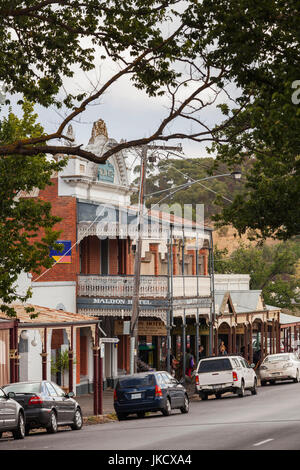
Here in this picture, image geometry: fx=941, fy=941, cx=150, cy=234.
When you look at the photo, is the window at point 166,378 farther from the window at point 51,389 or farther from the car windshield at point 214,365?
the car windshield at point 214,365

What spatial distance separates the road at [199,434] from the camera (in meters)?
17.1

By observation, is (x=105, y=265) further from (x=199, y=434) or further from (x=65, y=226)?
(x=199, y=434)

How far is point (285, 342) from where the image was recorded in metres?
64.1

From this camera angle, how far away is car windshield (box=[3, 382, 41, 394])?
22234 millimetres

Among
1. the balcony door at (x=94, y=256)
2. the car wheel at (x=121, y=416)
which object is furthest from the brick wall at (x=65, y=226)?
the car wheel at (x=121, y=416)

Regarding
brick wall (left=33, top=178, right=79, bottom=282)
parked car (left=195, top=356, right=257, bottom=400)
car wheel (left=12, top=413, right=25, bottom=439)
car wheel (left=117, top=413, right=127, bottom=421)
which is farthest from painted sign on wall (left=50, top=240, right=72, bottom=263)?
car wheel (left=12, top=413, right=25, bottom=439)

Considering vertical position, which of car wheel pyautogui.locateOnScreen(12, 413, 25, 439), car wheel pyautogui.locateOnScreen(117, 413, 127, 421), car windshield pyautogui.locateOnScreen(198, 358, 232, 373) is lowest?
car wheel pyautogui.locateOnScreen(117, 413, 127, 421)

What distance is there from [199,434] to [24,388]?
4.97m

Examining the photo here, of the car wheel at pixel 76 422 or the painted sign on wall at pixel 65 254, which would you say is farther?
the painted sign on wall at pixel 65 254

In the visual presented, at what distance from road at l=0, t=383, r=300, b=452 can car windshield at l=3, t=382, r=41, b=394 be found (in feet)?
3.49

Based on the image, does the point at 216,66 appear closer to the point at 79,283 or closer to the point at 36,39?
the point at 36,39

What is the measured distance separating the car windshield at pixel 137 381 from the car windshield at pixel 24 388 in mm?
4644

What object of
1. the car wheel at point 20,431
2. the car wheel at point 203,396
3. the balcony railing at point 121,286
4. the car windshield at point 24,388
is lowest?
the car wheel at point 203,396

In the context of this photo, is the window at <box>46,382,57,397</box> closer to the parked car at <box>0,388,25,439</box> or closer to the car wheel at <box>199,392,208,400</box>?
the parked car at <box>0,388,25,439</box>
